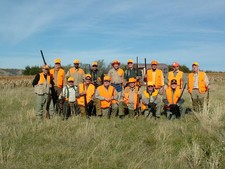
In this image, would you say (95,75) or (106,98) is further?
(95,75)

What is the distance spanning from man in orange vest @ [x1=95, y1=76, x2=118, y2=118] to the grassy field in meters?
1.36

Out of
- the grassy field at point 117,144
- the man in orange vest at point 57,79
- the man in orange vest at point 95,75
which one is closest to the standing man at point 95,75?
the man in orange vest at point 95,75

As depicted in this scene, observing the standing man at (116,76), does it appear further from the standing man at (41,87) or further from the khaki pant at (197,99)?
the khaki pant at (197,99)

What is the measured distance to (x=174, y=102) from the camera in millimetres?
11531

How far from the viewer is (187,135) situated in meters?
8.20

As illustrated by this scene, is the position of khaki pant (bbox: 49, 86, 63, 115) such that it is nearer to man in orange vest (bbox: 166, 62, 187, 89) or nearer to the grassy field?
the grassy field

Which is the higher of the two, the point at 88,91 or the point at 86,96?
the point at 88,91

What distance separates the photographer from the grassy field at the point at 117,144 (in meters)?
6.25

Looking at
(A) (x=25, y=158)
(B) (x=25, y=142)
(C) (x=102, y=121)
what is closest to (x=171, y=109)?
(C) (x=102, y=121)

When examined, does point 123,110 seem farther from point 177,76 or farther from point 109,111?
point 177,76

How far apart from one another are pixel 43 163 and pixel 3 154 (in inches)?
37.6

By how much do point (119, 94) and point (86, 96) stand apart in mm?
1248

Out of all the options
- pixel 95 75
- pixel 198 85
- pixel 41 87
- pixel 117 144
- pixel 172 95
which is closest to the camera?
pixel 117 144

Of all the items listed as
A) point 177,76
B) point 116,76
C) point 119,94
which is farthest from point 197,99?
point 116,76
